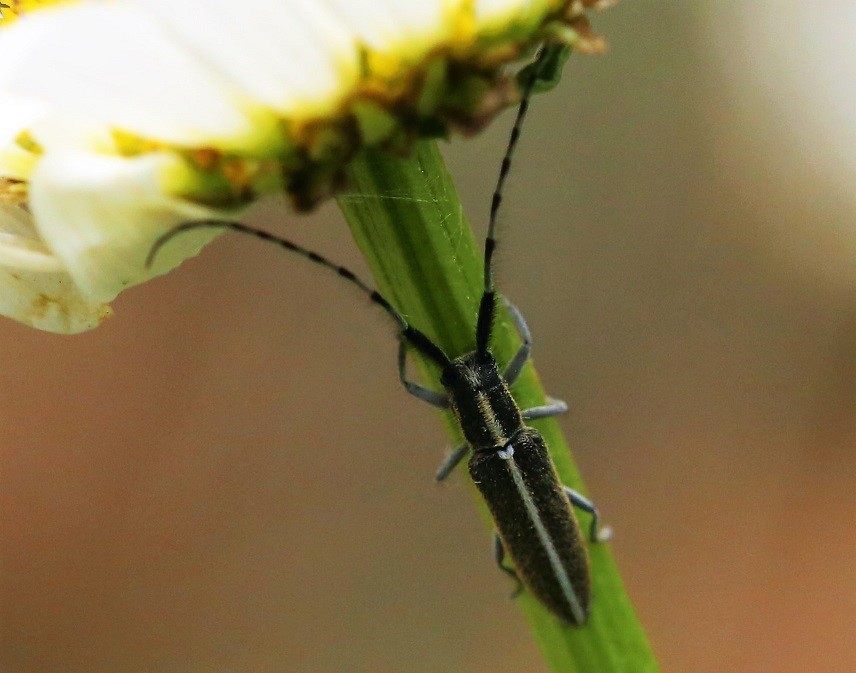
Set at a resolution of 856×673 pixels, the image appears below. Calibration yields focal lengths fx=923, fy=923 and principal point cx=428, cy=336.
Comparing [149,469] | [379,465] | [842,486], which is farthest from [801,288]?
[149,469]

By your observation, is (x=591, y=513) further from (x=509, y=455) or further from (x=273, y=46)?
(x=273, y=46)

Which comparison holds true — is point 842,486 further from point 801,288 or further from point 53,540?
point 53,540

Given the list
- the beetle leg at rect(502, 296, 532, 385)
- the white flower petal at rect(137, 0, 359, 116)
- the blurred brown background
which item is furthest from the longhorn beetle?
the blurred brown background

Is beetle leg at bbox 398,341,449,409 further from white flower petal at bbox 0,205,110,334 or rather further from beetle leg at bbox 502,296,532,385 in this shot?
white flower petal at bbox 0,205,110,334

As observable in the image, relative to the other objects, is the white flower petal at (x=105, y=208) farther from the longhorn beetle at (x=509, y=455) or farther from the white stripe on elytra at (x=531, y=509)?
the white stripe on elytra at (x=531, y=509)

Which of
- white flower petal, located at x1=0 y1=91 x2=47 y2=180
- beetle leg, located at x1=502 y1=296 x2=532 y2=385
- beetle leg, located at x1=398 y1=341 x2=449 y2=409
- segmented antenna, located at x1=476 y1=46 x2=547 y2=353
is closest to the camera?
white flower petal, located at x1=0 y1=91 x2=47 y2=180

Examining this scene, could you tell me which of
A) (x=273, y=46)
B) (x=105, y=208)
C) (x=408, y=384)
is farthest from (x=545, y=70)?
(x=408, y=384)
